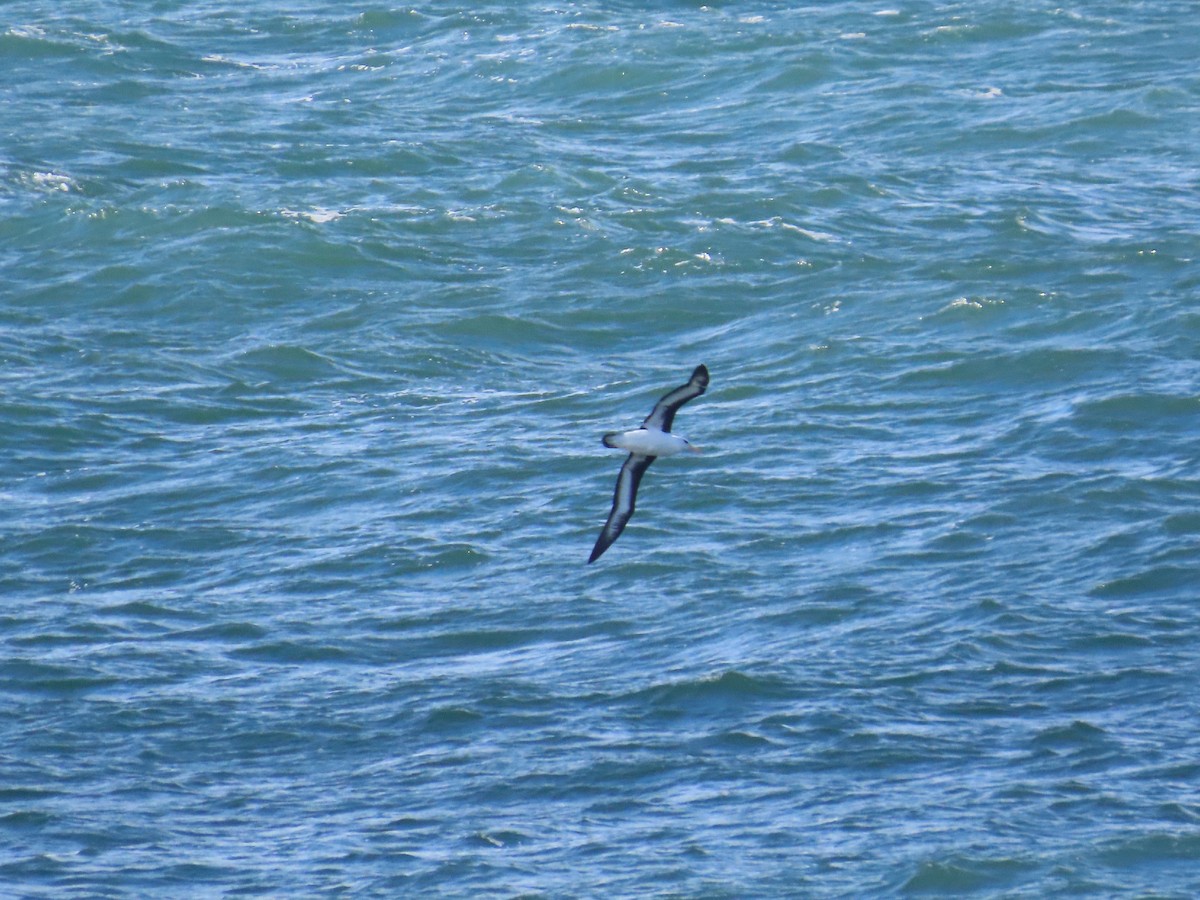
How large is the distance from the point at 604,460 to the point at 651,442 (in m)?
9.54

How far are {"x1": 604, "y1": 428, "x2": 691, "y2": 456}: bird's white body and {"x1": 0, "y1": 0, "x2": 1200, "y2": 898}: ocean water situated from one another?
11.8 ft

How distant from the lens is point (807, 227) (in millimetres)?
34844

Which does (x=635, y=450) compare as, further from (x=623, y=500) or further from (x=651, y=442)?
(x=623, y=500)

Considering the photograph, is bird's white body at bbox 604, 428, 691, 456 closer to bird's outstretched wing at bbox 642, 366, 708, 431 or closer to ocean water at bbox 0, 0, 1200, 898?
bird's outstretched wing at bbox 642, 366, 708, 431

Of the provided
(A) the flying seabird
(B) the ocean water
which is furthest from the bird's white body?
(B) the ocean water

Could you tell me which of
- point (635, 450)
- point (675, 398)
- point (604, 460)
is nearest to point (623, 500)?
point (635, 450)

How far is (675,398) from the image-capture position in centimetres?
1709

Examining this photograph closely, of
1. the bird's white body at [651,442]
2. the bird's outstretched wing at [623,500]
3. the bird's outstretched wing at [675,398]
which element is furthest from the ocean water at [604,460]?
the bird's outstretched wing at [675,398]

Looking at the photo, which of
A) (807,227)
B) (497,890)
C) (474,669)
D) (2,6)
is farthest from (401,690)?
(2,6)

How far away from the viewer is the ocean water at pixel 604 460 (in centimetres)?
1967

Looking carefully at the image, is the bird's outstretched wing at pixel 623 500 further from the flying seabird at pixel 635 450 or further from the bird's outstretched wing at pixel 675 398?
the bird's outstretched wing at pixel 675 398

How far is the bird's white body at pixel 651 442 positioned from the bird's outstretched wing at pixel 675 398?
0.07 metres

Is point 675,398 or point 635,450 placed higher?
point 675,398

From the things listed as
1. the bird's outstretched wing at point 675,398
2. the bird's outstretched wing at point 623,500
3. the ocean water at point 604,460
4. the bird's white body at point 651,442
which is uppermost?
the bird's outstretched wing at point 675,398
